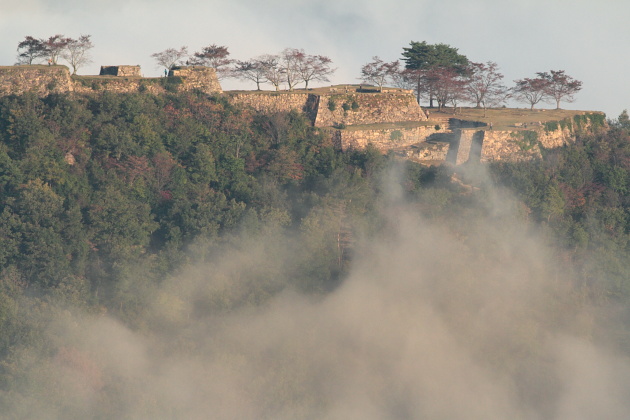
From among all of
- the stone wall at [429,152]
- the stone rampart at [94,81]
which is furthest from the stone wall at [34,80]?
the stone wall at [429,152]

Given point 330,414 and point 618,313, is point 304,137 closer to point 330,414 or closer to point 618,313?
point 330,414

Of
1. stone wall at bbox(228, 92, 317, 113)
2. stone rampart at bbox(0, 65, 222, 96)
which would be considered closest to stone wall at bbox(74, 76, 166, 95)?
stone rampart at bbox(0, 65, 222, 96)

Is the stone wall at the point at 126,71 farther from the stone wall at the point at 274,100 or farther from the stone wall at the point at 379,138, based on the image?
the stone wall at the point at 379,138

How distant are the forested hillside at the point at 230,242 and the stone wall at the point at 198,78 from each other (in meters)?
1.30

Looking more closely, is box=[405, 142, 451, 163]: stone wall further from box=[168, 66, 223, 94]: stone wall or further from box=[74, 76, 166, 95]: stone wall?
box=[74, 76, 166, 95]: stone wall

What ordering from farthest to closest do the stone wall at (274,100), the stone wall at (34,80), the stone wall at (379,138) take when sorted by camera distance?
the stone wall at (274,100) → the stone wall at (379,138) → the stone wall at (34,80)

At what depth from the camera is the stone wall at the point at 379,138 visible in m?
61.2

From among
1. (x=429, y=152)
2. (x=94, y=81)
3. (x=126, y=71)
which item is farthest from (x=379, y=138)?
(x=94, y=81)

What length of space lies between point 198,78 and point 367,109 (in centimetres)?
1147

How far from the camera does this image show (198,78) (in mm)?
62469

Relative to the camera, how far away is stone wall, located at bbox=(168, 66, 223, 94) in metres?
62.1

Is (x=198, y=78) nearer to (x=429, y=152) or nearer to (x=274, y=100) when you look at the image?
(x=274, y=100)

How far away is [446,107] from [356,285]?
63.4 feet

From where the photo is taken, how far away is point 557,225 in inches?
2363
